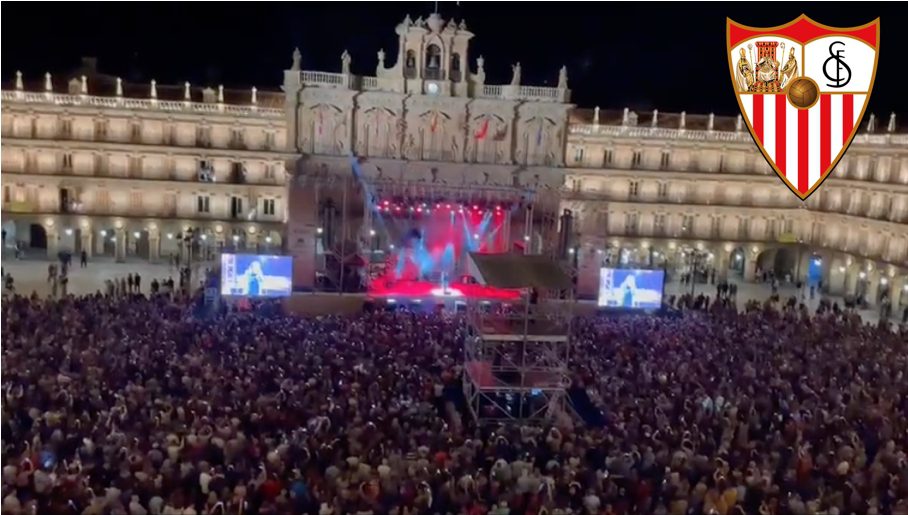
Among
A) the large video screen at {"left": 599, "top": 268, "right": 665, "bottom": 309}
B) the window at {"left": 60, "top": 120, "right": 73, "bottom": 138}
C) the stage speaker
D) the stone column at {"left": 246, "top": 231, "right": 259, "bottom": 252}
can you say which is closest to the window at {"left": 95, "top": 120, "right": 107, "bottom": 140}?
the window at {"left": 60, "top": 120, "right": 73, "bottom": 138}

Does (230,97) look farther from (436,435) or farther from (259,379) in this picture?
(436,435)

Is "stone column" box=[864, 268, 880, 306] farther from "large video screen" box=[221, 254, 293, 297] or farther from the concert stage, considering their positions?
"large video screen" box=[221, 254, 293, 297]

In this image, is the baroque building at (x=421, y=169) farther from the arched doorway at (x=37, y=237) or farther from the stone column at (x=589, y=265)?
the stone column at (x=589, y=265)

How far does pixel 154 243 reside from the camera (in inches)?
1873

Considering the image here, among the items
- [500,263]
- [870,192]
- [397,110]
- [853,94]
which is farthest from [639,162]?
[853,94]

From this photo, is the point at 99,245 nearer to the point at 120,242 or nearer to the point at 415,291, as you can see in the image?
the point at 120,242

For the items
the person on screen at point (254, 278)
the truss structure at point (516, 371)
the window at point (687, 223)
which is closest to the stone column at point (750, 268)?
the window at point (687, 223)

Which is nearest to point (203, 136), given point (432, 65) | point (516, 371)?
point (432, 65)

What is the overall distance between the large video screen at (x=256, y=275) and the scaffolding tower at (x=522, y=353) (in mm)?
11814

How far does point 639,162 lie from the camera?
52281mm

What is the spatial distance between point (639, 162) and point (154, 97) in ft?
96.0

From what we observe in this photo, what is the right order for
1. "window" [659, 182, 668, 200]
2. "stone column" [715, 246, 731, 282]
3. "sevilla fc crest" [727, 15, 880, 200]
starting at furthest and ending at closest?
"window" [659, 182, 668, 200], "stone column" [715, 246, 731, 282], "sevilla fc crest" [727, 15, 880, 200]

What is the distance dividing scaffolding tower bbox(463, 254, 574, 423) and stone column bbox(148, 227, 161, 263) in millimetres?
30493

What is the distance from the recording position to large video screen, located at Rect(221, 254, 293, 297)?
103 ft
